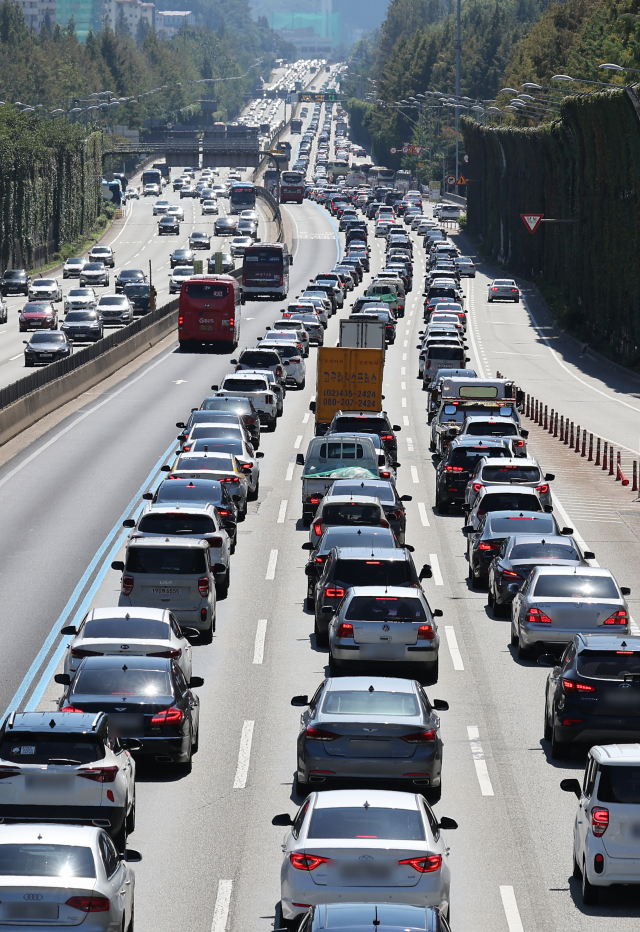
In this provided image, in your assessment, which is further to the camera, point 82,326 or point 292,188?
point 292,188

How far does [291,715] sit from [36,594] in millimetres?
8492

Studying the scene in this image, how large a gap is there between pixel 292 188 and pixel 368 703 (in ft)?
580

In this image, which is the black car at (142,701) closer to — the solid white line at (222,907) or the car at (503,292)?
the solid white line at (222,907)

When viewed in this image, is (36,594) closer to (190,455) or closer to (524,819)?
(190,455)

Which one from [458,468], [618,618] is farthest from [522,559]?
[458,468]

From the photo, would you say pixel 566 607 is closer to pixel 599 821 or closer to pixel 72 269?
pixel 599 821

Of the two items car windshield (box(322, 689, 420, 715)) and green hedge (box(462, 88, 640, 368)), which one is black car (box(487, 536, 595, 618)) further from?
green hedge (box(462, 88, 640, 368))

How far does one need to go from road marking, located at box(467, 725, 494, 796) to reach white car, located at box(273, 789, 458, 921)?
4960 mm

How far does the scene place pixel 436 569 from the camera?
30.6 metres

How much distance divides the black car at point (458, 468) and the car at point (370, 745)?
20214mm

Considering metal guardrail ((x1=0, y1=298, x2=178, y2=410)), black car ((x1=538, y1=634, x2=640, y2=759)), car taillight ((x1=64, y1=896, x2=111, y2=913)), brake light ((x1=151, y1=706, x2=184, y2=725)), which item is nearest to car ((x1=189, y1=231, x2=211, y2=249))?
metal guardrail ((x1=0, y1=298, x2=178, y2=410))

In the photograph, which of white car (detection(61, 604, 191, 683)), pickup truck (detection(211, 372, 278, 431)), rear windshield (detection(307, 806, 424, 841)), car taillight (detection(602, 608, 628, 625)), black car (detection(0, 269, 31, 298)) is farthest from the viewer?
black car (detection(0, 269, 31, 298))

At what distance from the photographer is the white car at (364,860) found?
12.5 meters

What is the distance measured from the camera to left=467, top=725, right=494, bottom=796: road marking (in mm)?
17922
